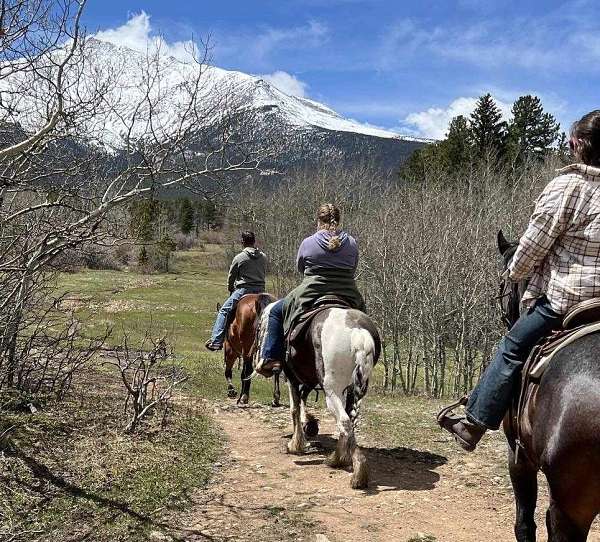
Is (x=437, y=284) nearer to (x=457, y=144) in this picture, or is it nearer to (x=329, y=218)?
(x=329, y=218)

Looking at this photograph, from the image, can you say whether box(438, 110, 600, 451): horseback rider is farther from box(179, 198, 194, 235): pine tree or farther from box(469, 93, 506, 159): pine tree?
box(179, 198, 194, 235): pine tree

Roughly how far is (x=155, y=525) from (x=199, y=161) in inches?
153

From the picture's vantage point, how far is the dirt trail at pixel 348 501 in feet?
16.7

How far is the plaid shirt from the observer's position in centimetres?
349

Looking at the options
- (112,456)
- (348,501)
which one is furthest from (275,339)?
(348,501)

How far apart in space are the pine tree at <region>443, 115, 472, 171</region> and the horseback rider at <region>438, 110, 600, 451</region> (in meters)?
48.9

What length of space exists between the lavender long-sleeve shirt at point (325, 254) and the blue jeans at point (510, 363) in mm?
3236

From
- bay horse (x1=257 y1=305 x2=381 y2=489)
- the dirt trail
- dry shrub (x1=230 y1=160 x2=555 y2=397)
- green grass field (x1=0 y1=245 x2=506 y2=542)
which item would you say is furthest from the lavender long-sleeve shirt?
dry shrub (x1=230 y1=160 x2=555 y2=397)

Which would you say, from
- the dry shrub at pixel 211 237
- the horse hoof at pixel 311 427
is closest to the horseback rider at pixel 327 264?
the horse hoof at pixel 311 427

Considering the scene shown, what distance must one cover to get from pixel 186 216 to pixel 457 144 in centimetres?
5343

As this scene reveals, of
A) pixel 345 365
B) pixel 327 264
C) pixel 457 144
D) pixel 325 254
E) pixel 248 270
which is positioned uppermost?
pixel 457 144

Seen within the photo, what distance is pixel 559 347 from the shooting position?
3.43m

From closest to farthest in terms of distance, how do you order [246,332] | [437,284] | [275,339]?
[275,339] < [246,332] < [437,284]

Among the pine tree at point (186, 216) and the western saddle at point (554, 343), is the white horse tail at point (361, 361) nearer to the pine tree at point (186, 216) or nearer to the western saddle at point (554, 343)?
the western saddle at point (554, 343)
